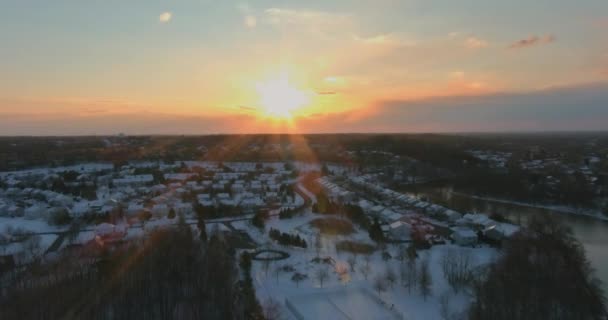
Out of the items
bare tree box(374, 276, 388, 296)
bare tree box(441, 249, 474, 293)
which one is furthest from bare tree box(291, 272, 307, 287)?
bare tree box(441, 249, 474, 293)

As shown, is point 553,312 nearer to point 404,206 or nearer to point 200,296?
point 200,296

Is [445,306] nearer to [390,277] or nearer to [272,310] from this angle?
[390,277]

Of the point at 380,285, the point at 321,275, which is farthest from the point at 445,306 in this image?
the point at 321,275

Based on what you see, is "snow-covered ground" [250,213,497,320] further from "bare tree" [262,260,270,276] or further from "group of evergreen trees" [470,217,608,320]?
"group of evergreen trees" [470,217,608,320]

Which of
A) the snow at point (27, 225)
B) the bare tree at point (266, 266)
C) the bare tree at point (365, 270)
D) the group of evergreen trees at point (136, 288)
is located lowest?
the snow at point (27, 225)

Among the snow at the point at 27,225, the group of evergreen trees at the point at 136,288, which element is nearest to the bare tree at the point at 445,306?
the group of evergreen trees at the point at 136,288

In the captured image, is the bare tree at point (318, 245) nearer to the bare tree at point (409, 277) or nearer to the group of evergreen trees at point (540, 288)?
the bare tree at point (409, 277)

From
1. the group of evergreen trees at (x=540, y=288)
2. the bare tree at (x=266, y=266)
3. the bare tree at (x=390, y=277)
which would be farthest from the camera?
the bare tree at (x=266, y=266)

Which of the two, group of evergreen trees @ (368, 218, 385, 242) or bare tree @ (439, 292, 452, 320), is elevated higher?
group of evergreen trees @ (368, 218, 385, 242)
